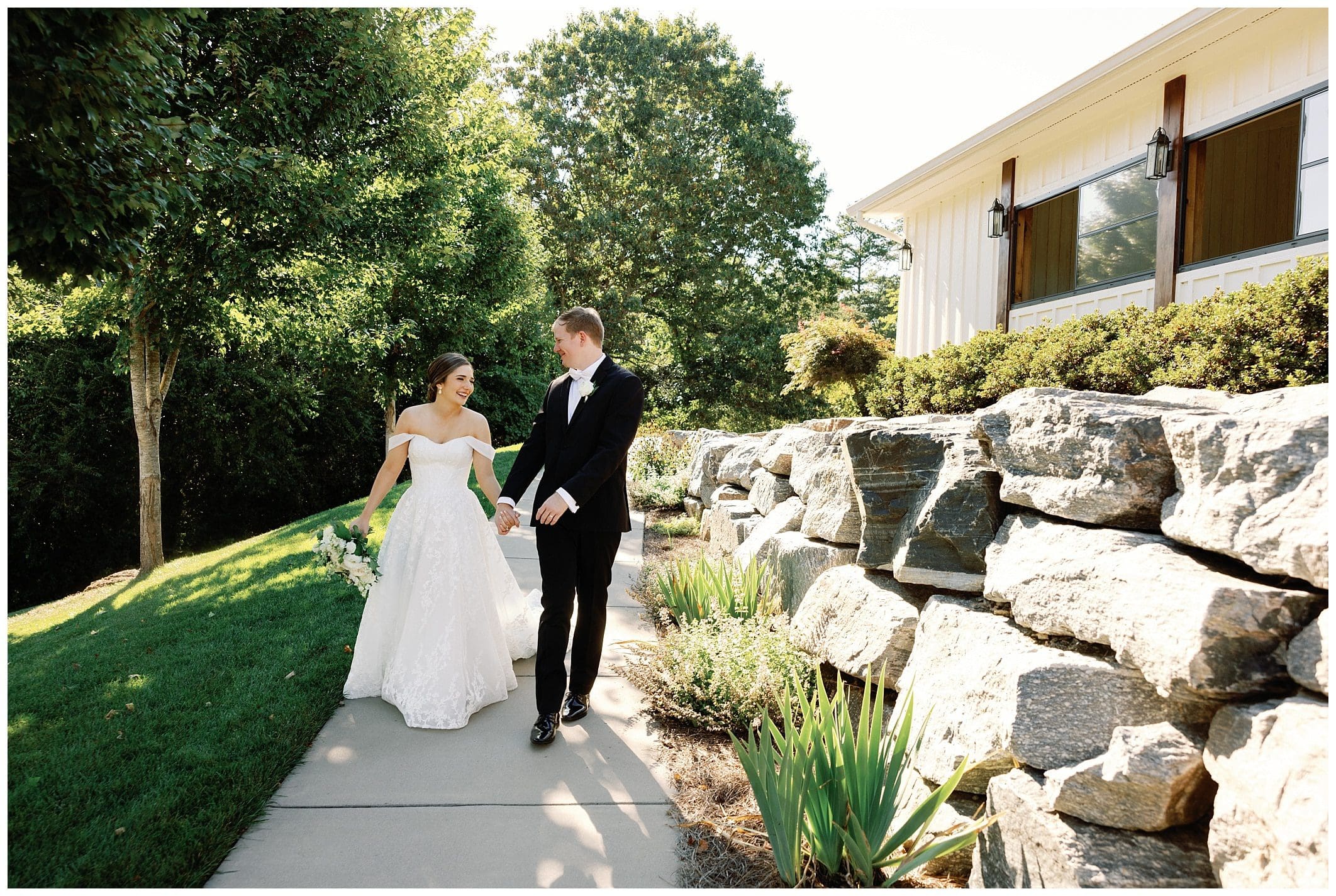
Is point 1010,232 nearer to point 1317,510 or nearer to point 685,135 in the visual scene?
point 1317,510

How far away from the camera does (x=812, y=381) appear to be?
8.95m

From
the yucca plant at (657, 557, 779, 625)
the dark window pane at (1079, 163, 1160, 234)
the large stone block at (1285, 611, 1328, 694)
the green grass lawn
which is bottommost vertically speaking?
the green grass lawn

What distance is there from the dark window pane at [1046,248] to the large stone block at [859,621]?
19.8 ft

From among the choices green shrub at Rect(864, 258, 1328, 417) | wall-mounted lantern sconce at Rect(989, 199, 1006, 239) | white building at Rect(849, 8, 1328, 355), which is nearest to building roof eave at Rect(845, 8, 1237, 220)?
white building at Rect(849, 8, 1328, 355)

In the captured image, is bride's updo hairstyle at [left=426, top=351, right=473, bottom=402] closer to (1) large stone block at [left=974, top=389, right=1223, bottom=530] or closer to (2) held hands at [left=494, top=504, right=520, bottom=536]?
(2) held hands at [left=494, top=504, right=520, bottom=536]

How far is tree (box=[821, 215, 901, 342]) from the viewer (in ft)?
125

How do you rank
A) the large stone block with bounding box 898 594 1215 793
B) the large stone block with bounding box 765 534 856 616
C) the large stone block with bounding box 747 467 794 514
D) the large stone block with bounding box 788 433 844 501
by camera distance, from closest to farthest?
the large stone block with bounding box 898 594 1215 793 < the large stone block with bounding box 765 534 856 616 < the large stone block with bounding box 788 433 844 501 < the large stone block with bounding box 747 467 794 514

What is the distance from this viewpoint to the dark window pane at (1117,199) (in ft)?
26.0

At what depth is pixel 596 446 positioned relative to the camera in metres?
4.01

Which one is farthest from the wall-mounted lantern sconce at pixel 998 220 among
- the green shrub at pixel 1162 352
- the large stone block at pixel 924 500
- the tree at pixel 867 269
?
the tree at pixel 867 269

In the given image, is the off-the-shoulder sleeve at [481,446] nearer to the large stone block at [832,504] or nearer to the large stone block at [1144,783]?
the large stone block at [832,504]

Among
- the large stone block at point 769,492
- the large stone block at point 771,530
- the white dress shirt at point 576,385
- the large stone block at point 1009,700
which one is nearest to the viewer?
the large stone block at point 1009,700

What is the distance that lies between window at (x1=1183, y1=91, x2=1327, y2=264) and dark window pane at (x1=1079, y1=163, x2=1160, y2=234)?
543 millimetres

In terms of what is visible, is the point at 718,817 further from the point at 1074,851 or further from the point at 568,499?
the point at 568,499
